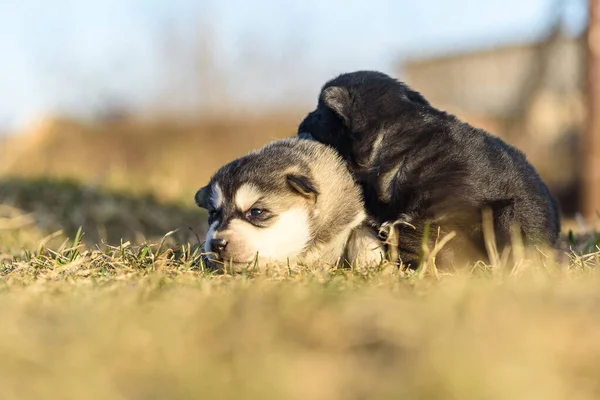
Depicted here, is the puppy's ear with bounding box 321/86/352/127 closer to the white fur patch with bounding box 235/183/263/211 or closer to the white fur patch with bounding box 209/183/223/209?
the white fur patch with bounding box 235/183/263/211

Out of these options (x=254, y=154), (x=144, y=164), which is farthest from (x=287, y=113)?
(x=254, y=154)

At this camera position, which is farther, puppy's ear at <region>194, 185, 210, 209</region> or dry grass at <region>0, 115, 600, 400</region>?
puppy's ear at <region>194, 185, 210, 209</region>

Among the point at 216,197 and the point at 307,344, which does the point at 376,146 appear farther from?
the point at 307,344

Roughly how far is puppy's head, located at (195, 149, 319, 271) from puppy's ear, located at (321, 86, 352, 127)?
37 centimetres

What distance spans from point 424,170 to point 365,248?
1.67 ft

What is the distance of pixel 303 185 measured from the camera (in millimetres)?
4012

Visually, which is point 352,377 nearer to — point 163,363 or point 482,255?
point 163,363

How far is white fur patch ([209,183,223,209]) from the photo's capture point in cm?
406

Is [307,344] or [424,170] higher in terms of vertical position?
[424,170]

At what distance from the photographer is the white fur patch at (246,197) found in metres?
3.97

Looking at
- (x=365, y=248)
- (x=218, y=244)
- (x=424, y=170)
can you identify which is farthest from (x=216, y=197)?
(x=424, y=170)

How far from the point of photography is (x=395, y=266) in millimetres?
3768

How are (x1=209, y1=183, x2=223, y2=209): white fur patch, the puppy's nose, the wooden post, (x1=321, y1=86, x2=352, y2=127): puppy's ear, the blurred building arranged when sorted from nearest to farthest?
1. the puppy's nose
2. (x1=209, y1=183, x2=223, y2=209): white fur patch
3. (x1=321, y1=86, x2=352, y2=127): puppy's ear
4. the wooden post
5. the blurred building

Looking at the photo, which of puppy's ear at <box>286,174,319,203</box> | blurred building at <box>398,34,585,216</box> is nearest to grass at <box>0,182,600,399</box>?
puppy's ear at <box>286,174,319,203</box>
